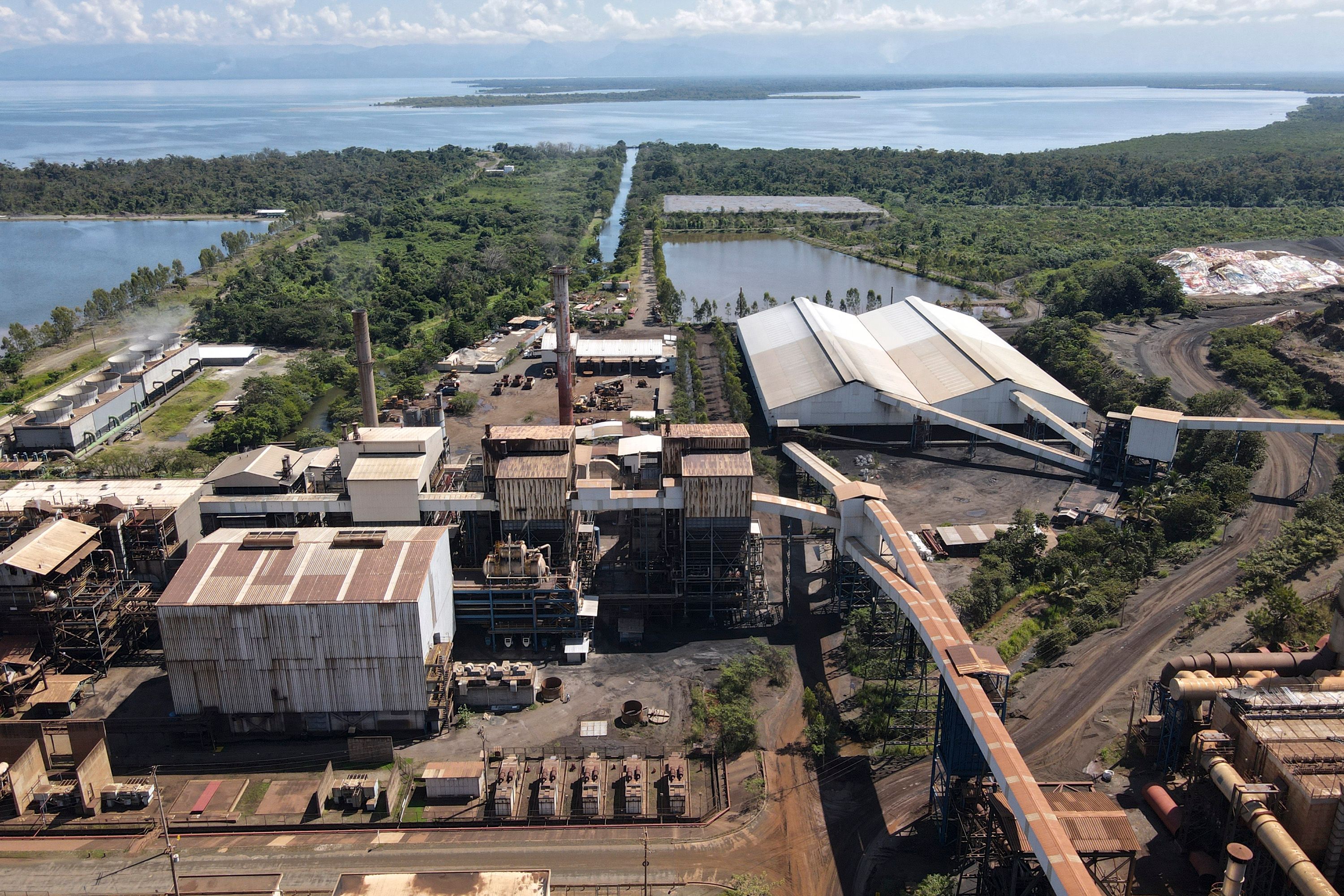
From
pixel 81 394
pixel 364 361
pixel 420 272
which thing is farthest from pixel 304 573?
pixel 420 272

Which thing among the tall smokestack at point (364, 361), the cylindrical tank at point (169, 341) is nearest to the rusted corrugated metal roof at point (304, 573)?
the tall smokestack at point (364, 361)

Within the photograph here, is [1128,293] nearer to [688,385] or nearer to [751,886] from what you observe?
[688,385]

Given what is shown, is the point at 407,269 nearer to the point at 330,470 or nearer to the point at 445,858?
the point at 330,470

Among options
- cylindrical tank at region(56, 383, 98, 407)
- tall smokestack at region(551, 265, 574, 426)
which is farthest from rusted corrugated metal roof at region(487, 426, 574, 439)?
cylindrical tank at region(56, 383, 98, 407)

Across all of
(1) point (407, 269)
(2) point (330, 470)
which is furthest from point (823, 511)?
(1) point (407, 269)

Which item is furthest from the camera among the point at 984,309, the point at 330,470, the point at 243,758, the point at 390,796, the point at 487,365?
the point at 984,309

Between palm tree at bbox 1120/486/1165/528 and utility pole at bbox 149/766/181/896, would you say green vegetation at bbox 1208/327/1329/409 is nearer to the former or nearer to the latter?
palm tree at bbox 1120/486/1165/528
